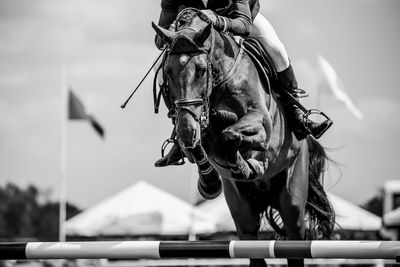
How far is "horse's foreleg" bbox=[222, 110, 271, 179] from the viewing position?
614 centimetres

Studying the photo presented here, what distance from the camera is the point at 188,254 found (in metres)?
5.76

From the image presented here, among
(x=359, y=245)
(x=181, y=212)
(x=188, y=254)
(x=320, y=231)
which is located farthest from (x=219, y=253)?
(x=181, y=212)

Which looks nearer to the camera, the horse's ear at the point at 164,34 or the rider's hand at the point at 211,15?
the horse's ear at the point at 164,34

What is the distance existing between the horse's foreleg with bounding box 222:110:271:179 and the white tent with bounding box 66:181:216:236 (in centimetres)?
1107

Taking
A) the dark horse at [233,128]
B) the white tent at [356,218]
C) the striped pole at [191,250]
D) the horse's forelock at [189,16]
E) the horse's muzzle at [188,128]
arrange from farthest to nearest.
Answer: the white tent at [356,218] < the horse's forelock at [189,16] < the dark horse at [233,128] < the horse's muzzle at [188,128] < the striped pole at [191,250]

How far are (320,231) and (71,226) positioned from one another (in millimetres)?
11080

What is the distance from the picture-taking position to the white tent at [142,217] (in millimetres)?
17953

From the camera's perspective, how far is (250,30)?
6645mm

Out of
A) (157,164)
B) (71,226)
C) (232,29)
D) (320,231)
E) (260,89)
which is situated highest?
(232,29)

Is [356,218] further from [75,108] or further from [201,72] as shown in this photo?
[201,72]

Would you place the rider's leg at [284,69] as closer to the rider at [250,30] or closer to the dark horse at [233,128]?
the rider at [250,30]

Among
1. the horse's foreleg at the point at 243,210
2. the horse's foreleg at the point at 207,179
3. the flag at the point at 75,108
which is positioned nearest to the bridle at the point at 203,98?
the horse's foreleg at the point at 207,179

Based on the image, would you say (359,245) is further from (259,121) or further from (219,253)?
(259,121)

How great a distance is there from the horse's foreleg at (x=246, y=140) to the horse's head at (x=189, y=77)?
0.23 meters
